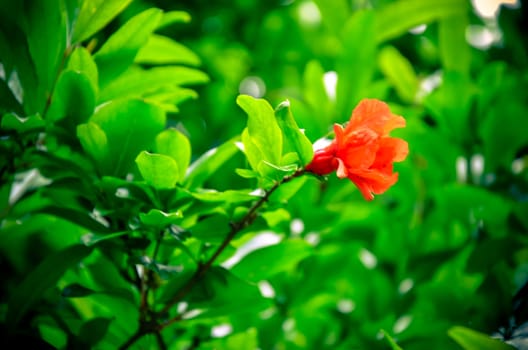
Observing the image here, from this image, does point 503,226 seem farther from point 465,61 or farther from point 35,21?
point 35,21

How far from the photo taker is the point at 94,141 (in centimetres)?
68

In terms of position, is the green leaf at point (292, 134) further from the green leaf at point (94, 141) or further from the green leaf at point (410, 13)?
the green leaf at point (410, 13)

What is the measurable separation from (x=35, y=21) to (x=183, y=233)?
1.20 ft

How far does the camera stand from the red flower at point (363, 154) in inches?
24.7

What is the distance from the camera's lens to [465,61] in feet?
4.04

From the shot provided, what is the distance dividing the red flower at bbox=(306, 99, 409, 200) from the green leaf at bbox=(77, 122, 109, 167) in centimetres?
27

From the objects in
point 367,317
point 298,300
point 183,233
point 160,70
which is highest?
point 160,70

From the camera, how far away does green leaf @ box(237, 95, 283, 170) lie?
62 centimetres

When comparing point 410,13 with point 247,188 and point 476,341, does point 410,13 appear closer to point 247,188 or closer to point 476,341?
point 247,188

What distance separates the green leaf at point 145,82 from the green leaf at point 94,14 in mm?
90

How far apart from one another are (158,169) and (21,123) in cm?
20

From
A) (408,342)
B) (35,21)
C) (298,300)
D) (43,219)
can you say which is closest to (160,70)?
(35,21)

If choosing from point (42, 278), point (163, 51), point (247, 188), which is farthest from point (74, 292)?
point (163, 51)

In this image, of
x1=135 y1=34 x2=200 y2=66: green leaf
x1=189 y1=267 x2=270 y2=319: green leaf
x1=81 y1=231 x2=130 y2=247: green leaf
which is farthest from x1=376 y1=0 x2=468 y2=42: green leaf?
x1=81 y1=231 x2=130 y2=247: green leaf
